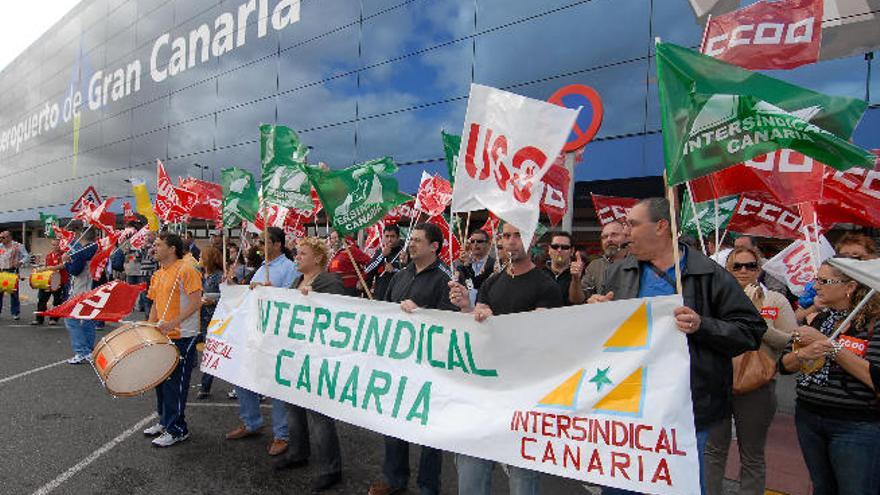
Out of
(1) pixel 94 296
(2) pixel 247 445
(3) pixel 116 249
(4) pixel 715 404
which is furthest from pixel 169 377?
(3) pixel 116 249

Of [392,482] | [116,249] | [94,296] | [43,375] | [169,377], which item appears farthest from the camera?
[116,249]

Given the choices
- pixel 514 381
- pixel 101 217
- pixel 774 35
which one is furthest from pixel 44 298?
pixel 774 35

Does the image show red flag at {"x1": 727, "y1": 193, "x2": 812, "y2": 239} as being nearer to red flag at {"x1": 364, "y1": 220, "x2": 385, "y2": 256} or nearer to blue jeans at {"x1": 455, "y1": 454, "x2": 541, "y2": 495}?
blue jeans at {"x1": 455, "y1": 454, "x2": 541, "y2": 495}

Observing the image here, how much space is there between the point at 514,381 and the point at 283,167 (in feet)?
9.85

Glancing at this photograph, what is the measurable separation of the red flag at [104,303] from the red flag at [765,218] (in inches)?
221

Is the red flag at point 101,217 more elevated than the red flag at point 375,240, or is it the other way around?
the red flag at point 101,217

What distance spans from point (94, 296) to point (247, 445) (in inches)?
76.8

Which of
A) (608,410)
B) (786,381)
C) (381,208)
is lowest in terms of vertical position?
(786,381)

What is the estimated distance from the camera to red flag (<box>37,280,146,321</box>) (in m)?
4.84

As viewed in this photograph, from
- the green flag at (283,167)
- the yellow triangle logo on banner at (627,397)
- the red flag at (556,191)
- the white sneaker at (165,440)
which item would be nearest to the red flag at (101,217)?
the green flag at (283,167)

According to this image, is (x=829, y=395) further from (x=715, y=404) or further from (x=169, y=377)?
(x=169, y=377)

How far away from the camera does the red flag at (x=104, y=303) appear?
4.84 meters

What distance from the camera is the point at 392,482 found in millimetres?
3773

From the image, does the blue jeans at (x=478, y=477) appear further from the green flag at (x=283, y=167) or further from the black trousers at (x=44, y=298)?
the black trousers at (x=44, y=298)
